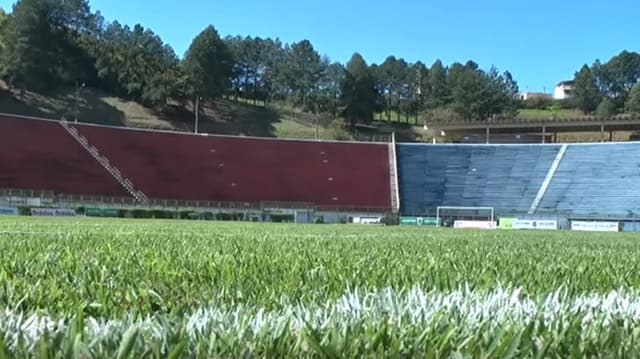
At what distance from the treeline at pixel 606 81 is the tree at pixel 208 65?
56.7 m

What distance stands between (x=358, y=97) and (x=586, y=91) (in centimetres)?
4165

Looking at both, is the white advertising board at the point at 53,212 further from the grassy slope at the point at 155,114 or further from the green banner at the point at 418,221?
the grassy slope at the point at 155,114

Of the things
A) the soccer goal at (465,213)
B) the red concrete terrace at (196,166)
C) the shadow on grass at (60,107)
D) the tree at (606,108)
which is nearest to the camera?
the red concrete terrace at (196,166)

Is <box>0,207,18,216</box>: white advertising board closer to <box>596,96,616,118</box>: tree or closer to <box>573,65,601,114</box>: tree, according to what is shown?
<box>596,96,616,118</box>: tree

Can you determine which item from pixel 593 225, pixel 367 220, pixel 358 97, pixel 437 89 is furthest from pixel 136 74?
pixel 593 225

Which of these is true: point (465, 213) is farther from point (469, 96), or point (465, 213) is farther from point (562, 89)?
point (562, 89)

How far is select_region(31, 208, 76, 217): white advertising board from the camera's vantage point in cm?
3334

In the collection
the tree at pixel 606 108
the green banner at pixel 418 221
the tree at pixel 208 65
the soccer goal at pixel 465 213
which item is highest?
the tree at pixel 208 65

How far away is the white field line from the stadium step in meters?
40.5

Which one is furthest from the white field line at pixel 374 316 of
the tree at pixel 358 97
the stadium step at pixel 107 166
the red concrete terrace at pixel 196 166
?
the tree at pixel 358 97

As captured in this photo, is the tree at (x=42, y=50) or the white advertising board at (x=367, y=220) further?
the tree at (x=42, y=50)

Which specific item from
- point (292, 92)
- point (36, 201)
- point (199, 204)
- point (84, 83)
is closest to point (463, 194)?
point (199, 204)

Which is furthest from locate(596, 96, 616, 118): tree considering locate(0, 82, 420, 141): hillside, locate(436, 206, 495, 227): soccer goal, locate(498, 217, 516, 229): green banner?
locate(498, 217, 516, 229): green banner

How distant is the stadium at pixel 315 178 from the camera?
4041 centimetres
